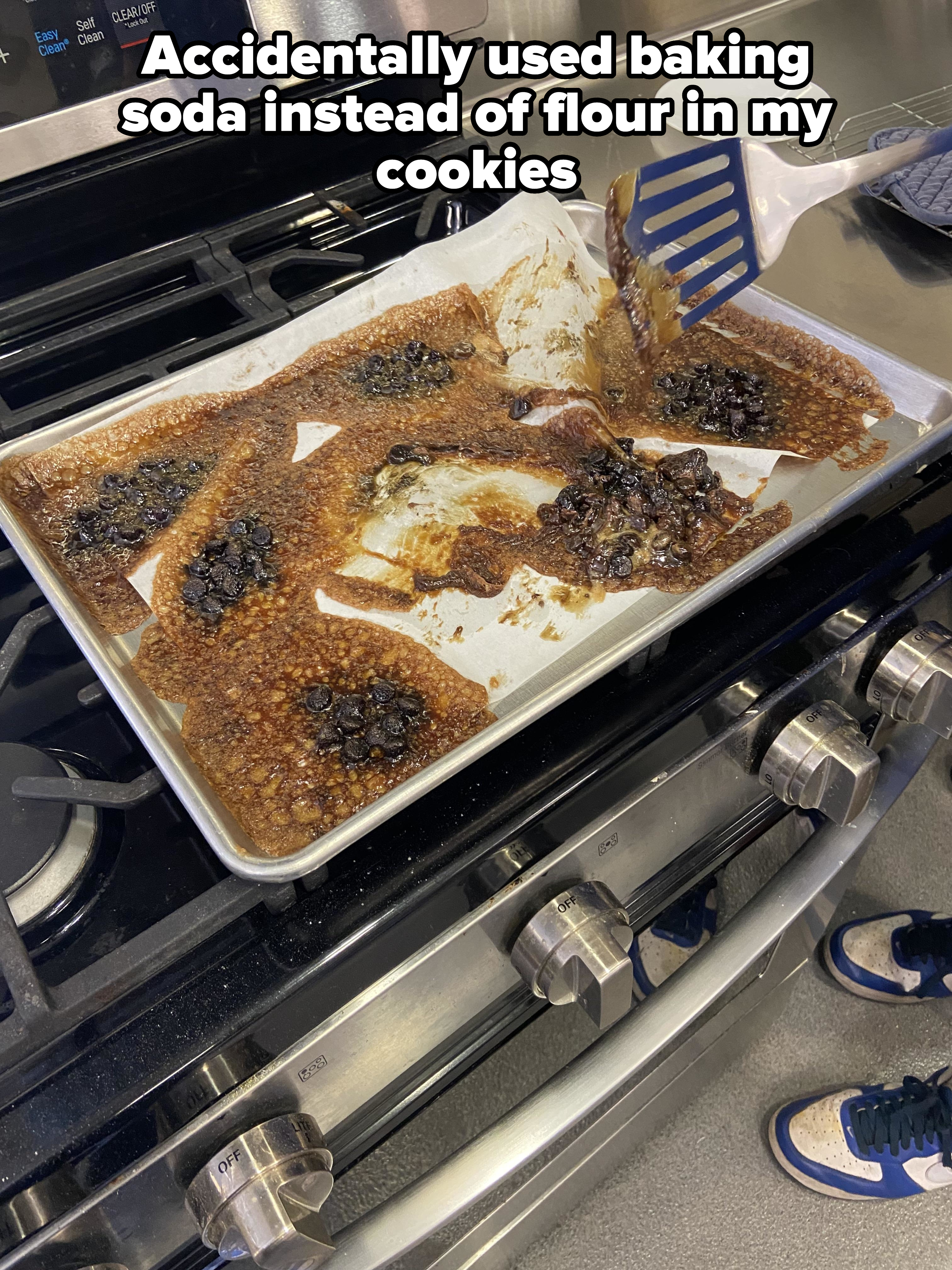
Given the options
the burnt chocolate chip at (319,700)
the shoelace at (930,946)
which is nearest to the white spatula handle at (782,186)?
the burnt chocolate chip at (319,700)

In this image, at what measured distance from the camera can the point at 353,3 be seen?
992mm

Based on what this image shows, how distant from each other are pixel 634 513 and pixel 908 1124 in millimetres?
1073

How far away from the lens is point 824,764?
716 millimetres

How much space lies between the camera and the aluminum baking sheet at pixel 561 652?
1.93ft

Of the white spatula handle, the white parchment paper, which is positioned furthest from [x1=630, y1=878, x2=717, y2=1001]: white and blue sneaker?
the white spatula handle

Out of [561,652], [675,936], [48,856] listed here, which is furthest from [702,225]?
[48,856]

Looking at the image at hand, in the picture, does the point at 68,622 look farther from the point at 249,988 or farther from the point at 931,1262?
the point at 931,1262

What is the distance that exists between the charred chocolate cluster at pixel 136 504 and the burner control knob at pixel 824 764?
579 mm

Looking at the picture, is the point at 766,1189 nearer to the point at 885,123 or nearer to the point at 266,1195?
the point at 266,1195

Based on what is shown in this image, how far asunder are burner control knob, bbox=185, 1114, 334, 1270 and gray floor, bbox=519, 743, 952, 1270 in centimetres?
90

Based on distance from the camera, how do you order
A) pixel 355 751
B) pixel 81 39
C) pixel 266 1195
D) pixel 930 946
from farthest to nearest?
pixel 930 946 → pixel 81 39 → pixel 355 751 → pixel 266 1195

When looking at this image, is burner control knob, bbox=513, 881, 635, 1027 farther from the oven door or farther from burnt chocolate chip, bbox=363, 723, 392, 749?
burnt chocolate chip, bbox=363, 723, 392, 749

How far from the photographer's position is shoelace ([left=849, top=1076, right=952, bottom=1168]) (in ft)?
4.26

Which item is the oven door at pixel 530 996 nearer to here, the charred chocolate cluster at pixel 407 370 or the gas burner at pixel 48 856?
the gas burner at pixel 48 856
